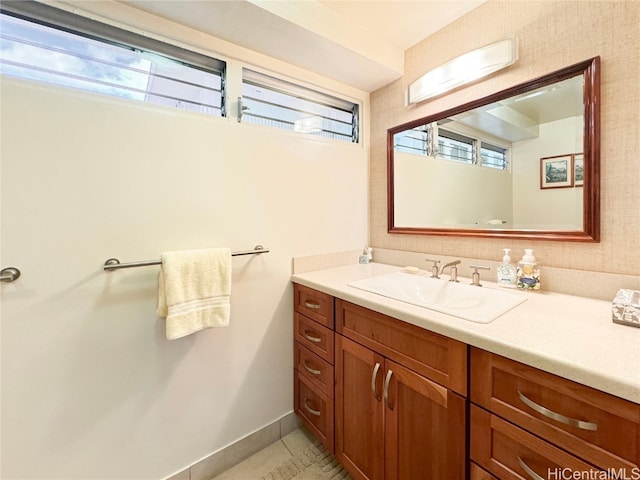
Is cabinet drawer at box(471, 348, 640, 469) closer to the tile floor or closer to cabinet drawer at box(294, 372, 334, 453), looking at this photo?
cabinet drawer at box(294, 372, 334, 453)

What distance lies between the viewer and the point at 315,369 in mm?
1433

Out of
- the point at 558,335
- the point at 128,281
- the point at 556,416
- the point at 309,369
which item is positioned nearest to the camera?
the point at 556,416

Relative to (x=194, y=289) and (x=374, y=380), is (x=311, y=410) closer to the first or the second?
(x=374, y=380)

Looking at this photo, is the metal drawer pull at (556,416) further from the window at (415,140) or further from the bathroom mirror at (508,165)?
the window at (415,140)

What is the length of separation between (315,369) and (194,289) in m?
0.76

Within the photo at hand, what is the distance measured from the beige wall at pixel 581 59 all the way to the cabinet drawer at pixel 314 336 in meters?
0.83

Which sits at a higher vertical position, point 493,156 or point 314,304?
point 493,156

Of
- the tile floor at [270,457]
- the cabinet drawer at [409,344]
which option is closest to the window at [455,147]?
the cabinet drawer at [409,344]

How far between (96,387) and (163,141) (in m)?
1.04

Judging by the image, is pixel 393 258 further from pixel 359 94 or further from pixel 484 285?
pixel 359 94

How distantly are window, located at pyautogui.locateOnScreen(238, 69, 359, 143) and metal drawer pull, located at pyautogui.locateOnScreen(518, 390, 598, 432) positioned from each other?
154cm

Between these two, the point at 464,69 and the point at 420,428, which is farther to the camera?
the point at 464,69

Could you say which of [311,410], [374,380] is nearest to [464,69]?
[374,380]

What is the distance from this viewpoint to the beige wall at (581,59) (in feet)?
3.15
